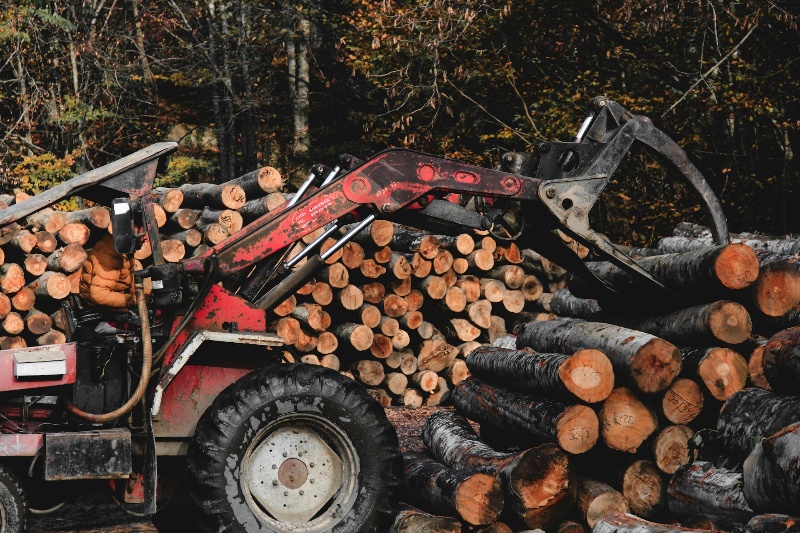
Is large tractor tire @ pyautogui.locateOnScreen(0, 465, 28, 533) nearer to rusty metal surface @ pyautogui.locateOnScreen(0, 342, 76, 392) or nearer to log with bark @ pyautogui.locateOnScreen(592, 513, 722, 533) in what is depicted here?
rusty metal surface @ pyautogui.locateOnScreen(0, 342, 76, 392)

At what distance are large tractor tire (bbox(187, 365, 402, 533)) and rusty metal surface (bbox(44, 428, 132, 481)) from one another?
15.9 inches

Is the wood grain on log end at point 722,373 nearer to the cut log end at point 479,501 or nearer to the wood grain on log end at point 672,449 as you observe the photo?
the wood grain on log end at point 672,449

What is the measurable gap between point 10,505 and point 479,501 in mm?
2768

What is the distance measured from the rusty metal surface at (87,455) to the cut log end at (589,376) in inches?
110

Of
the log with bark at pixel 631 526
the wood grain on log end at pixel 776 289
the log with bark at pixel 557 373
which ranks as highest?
the wood grain on log end at pixel 776 289

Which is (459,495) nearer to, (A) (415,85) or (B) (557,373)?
(B) (557,373)

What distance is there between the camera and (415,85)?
63.6 feet

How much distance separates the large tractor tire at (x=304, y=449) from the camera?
19.7ft

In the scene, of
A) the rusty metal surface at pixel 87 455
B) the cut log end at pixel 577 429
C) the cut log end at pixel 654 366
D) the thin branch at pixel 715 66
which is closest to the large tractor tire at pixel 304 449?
the rusty metal surface at pixel 87 455

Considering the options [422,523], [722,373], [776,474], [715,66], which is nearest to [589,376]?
[722,373]

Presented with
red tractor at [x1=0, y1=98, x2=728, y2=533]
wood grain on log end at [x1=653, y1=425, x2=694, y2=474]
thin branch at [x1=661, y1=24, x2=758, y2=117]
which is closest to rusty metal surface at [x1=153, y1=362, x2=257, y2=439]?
red tractor at [x1=0, y1=98, x2=728, y2=533]

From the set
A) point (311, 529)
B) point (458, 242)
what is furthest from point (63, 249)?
point (311, 529)

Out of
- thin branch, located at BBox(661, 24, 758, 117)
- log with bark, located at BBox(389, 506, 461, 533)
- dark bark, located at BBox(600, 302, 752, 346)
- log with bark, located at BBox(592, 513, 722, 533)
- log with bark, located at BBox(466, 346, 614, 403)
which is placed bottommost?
log with bark, located at BBox(389, 506, 461, 533)

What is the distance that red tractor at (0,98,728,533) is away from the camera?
19.4ft
